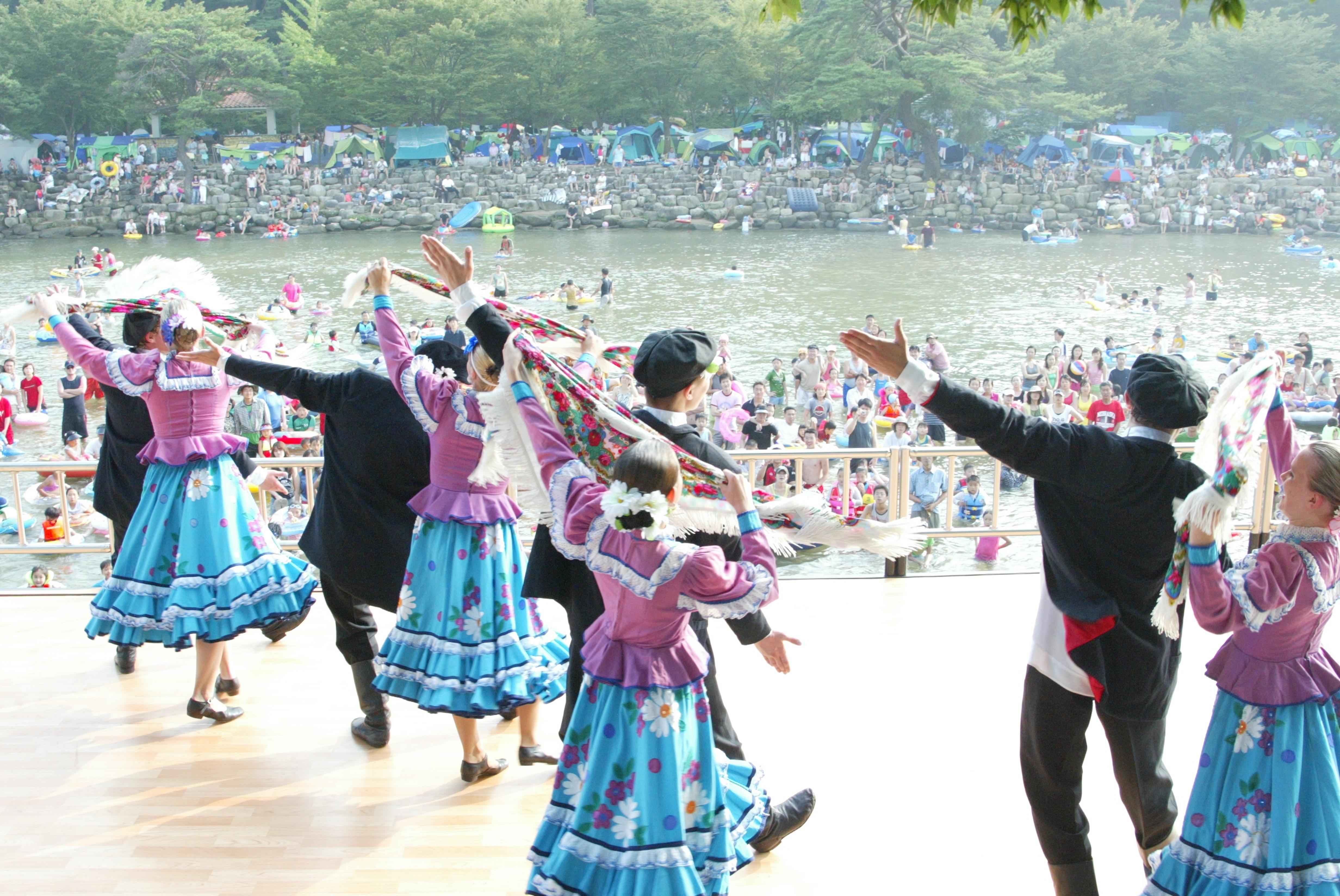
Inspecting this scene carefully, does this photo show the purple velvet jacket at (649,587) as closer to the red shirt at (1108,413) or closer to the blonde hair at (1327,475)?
the blonde hair at (1327,475)

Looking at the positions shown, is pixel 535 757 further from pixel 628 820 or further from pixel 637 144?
pixel 637 144

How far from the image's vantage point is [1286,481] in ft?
7.98

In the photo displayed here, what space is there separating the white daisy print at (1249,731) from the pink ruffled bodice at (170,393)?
3215 millimetres

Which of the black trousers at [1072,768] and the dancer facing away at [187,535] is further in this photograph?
the dancer facing away at [187,535]

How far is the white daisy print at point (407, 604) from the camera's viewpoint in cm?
349

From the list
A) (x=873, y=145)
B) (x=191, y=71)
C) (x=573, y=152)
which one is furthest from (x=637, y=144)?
(x=191, y=71)

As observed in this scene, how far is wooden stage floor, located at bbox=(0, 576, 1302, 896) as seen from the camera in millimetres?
3105

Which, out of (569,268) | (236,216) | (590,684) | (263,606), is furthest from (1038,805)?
(236,216)

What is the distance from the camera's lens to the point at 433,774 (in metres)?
3.66

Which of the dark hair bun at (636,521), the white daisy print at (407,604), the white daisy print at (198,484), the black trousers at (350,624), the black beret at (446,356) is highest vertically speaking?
the black beret at (446,356)

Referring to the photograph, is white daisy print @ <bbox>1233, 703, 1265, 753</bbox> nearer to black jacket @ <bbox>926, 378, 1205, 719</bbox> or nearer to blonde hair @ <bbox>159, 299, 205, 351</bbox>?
black jacket @ <bbox>926, 378, 1205, 719</bbox>

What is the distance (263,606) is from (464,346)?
1182 millimetres

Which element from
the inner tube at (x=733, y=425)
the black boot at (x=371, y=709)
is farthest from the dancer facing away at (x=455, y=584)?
the inner tube at (x=733, y=425)

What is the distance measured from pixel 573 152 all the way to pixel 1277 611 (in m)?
42.9
